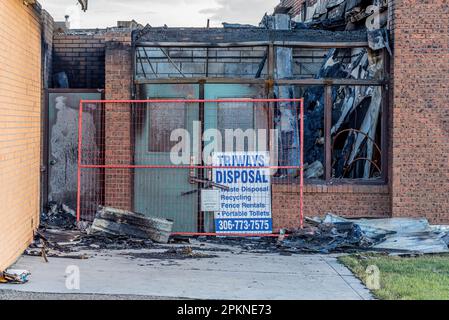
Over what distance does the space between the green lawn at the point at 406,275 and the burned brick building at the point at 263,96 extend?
82.0 inches

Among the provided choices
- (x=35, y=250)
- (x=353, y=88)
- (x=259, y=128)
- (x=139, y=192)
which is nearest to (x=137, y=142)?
→ (x=139, y=192)

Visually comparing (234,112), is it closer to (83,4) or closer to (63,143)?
(63,143)

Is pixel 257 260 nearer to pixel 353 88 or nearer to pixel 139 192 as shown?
pixel 139 192

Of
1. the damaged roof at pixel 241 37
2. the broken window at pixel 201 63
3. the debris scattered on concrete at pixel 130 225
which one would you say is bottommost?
the debris scattered on concrete at pixel 130 225

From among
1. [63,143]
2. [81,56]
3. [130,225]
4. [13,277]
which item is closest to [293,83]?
[130,225]

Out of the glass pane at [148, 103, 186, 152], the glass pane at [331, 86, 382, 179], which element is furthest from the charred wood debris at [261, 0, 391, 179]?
the glass pane at [148, 103, 186, 152]

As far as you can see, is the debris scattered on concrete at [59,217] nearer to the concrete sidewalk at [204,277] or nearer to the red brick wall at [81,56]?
the concrete sidewalk at [204,277]

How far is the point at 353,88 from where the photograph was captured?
633 inches

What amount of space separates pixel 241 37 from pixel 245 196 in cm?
281

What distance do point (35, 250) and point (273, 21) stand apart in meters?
6.99

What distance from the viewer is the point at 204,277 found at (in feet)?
35.0

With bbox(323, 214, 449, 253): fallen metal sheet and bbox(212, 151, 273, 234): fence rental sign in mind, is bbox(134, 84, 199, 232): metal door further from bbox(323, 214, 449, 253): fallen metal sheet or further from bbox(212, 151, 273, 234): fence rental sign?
bbox(323, 214, 449, 253): fallen metal sheet

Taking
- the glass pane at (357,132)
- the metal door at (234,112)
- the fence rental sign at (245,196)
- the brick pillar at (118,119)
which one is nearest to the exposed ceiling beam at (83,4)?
the brick pillar at (118,119)

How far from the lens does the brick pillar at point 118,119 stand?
48.2ft
